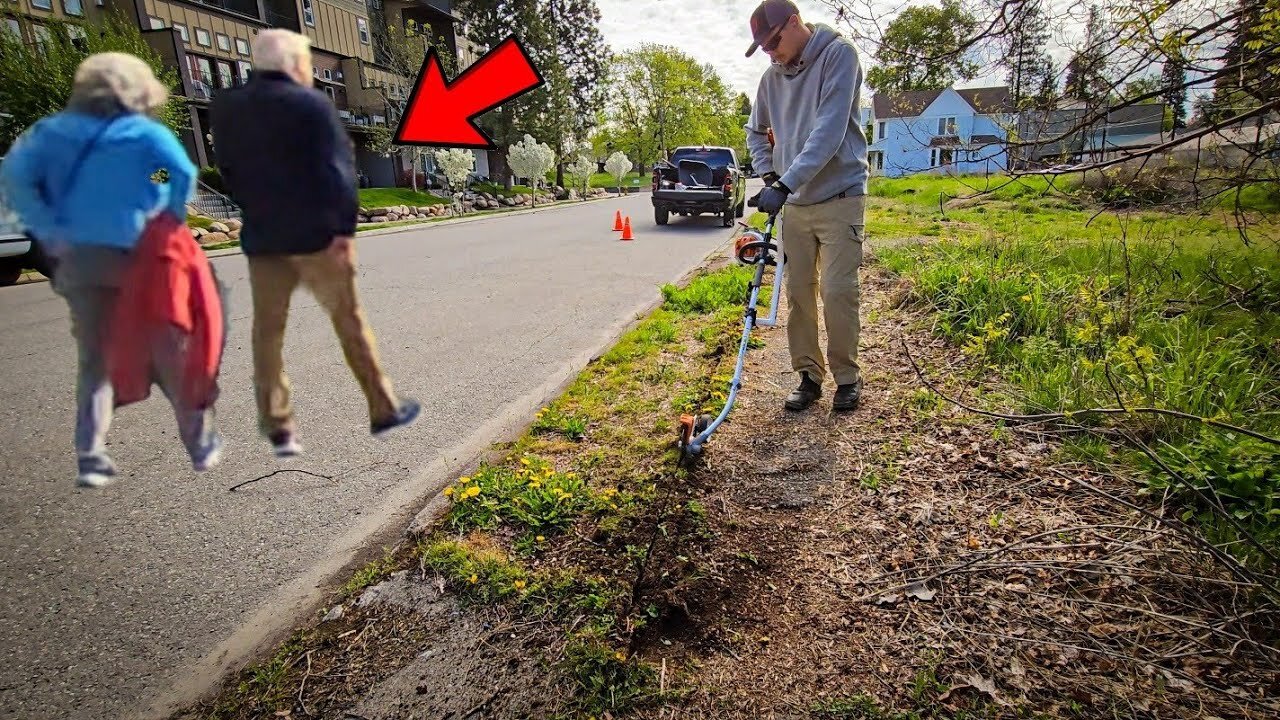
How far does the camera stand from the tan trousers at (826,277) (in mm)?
4004

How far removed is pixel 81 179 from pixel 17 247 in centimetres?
20

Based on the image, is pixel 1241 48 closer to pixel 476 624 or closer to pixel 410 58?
pixel 410 58

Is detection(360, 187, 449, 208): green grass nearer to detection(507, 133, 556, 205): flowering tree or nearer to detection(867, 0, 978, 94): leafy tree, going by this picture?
detection(507, 133, 556, 205): flowering tree

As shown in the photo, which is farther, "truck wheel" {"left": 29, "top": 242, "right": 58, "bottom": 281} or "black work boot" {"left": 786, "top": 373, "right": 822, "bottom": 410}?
"black work boot" {"left": 786, "top": 373, "right": 822, "bottom": 410}

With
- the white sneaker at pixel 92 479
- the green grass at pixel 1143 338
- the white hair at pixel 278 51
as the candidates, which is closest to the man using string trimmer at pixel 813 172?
the green grass at pixel 1143 338

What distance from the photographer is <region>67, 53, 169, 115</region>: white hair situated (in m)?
0.55

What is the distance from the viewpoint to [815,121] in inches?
138

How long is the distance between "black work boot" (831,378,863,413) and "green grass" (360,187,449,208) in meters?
3.50

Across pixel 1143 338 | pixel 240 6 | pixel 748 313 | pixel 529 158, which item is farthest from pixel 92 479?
pixel 1143 338

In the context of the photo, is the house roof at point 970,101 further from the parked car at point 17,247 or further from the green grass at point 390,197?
the parked car at point 17,247

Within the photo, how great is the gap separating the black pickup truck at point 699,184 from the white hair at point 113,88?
1162 centimetres

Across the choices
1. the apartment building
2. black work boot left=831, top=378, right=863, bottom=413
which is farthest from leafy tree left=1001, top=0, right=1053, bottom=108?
the apartment building

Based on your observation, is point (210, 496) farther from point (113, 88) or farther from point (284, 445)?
point (113, 88)

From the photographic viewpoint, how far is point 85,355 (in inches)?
22.9
